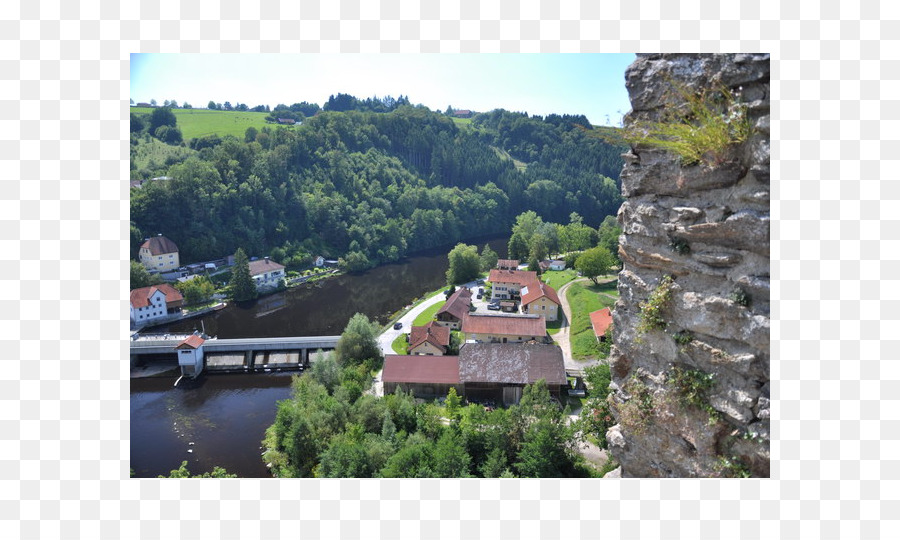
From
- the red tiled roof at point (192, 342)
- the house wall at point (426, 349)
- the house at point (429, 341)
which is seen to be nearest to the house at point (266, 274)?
the red tiled roof at point (192, 342)

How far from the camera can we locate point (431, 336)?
28.2m

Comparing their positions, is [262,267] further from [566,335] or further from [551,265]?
[566,335]

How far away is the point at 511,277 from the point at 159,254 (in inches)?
1203

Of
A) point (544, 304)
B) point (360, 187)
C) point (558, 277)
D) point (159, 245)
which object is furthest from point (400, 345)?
point (360, 187)

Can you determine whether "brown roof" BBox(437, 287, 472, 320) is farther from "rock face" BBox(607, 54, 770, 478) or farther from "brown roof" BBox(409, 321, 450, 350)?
"rock face" BBox(607, 54, 770, 478)

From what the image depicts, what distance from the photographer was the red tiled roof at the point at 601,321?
92.6 ft

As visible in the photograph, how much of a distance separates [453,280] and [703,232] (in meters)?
39.3

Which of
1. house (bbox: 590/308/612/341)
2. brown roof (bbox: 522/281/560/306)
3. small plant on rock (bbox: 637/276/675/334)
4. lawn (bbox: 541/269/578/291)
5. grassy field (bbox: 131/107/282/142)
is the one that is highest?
grassy field (bbox: 131/107/282/142)

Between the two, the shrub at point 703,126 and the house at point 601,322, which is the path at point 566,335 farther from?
the shrub at point 703,126

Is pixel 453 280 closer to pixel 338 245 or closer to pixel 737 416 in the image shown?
pixel 338 245

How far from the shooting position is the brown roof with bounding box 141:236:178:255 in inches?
1842

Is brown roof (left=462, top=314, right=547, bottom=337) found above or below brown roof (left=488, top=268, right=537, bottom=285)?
below

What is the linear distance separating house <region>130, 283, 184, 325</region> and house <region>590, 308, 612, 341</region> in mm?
28438

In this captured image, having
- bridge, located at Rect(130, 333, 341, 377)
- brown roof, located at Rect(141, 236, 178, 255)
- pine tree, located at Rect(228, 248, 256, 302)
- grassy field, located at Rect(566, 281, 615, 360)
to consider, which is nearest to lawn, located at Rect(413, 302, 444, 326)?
bridge, located at Rect(130, 333, 341, 377)
